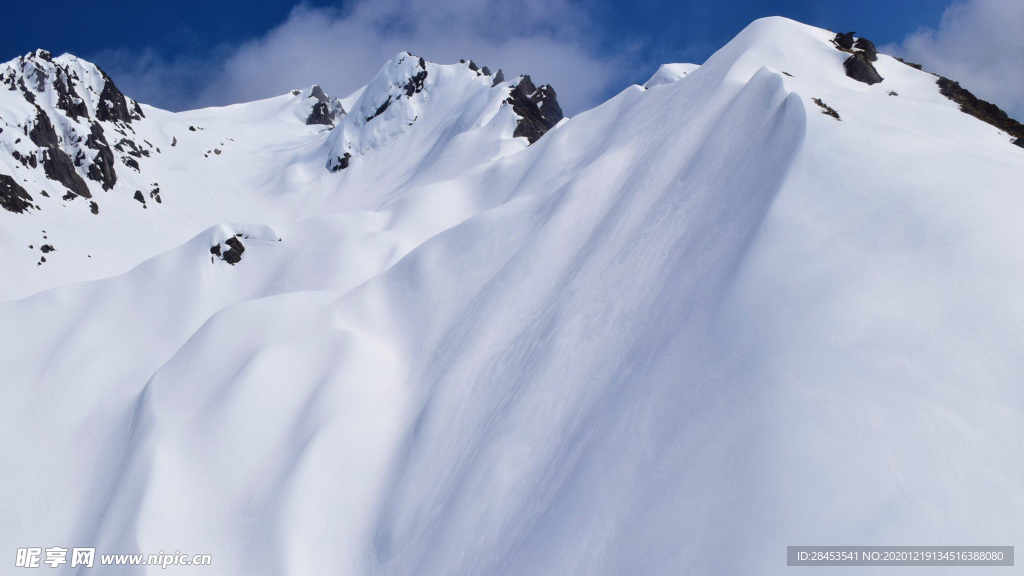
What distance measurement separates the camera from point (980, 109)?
19328 mm

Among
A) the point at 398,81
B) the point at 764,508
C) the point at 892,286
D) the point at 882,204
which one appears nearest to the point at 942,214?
the point at 882,204

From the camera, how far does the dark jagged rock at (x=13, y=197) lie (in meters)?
46.6

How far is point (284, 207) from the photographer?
67312 mm

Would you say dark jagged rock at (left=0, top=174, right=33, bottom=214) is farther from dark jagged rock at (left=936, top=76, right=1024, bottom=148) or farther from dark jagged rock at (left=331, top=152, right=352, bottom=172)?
dark jagged rock at (left=936, top=76, right=1024, bottom=148)

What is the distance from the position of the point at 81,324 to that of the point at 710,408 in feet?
100

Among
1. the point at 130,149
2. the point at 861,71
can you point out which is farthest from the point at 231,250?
the point at 130,149

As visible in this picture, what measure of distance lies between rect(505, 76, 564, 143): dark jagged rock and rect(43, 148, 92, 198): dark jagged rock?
155ft

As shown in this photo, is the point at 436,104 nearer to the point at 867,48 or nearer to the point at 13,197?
the point at 13,197

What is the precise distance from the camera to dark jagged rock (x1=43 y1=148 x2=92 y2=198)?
5450 centimetres

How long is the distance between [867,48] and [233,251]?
122 feet

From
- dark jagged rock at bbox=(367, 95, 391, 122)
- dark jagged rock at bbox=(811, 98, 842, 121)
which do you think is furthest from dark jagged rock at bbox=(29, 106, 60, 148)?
dark jagged rock at bbox=(811, 98, 842, 121)

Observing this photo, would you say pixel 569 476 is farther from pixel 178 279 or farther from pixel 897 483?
pixel 178 279

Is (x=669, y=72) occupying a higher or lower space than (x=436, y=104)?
higher

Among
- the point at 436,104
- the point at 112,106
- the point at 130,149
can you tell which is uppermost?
the point at 436,104
